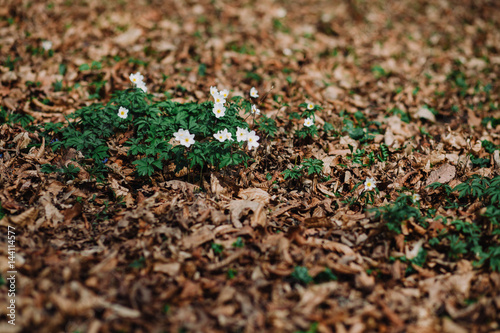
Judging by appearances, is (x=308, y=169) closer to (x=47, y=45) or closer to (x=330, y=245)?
(x=330, y=245)

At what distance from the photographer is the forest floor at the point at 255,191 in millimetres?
2520

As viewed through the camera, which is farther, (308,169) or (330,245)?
(308,169)

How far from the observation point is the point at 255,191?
367 centimetres

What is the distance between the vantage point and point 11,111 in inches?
174

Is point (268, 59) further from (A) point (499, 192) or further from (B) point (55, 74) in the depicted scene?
(A) point (499, 192)

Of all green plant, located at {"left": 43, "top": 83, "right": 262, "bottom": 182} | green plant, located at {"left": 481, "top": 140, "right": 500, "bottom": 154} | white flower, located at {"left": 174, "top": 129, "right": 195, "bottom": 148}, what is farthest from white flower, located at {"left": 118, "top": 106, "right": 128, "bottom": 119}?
green plant, located at {"left": 481, "top": 140, "right": 500, "bottom": 154}

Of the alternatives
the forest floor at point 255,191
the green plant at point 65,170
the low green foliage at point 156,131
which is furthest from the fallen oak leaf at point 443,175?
the green plant at point 65,170

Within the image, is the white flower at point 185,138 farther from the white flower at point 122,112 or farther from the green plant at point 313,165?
the green plant at point 313,165

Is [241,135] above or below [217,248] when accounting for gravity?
above

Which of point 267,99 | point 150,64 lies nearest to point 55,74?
point 150,64

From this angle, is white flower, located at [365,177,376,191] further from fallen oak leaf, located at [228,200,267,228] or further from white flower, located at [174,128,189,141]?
white flower, located at [174,128,189,141]

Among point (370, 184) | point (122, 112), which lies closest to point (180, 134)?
point (122, 112)

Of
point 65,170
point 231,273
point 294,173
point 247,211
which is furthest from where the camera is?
point 294,173

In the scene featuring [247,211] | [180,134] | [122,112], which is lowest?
[247,211]
